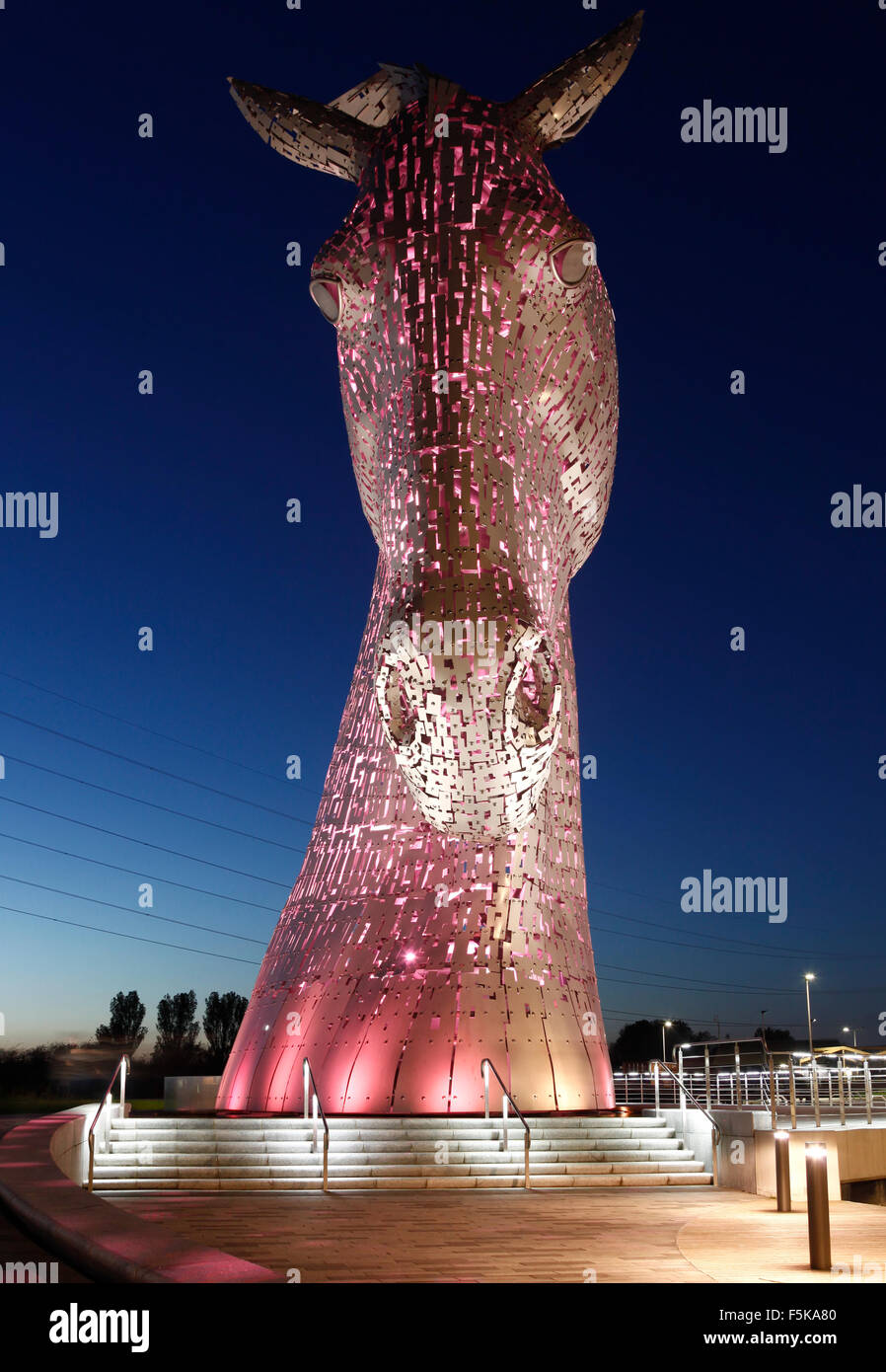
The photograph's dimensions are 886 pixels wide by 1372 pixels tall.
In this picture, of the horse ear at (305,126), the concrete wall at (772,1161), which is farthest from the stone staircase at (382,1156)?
the horse ear at (305,126)

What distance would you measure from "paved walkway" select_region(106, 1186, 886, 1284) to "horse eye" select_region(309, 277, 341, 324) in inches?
478

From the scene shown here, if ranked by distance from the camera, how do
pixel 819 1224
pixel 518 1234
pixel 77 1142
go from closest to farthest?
pixel 819 1224
pixel 518 1234
pixel 77 1142

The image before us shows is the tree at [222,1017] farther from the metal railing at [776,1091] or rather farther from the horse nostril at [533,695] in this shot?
the horse nostril at [533,695]

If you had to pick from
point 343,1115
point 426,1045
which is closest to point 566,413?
point 426,1045

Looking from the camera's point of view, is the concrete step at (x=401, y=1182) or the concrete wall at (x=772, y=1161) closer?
the concrete wall at (x=772, y=1161)

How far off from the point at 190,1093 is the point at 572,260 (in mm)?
16721

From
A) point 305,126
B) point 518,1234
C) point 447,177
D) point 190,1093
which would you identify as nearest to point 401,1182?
point 518,1234

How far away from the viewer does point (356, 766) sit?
795 inches

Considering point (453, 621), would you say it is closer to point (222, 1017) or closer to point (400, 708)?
point (400, 708)

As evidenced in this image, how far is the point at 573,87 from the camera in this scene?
20.0m

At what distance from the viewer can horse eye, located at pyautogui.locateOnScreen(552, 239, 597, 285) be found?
17781 mm

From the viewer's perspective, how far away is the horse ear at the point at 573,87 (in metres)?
19.9

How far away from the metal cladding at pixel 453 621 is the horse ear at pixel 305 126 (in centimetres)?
4

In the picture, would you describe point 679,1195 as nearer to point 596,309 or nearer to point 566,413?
point 566,413
